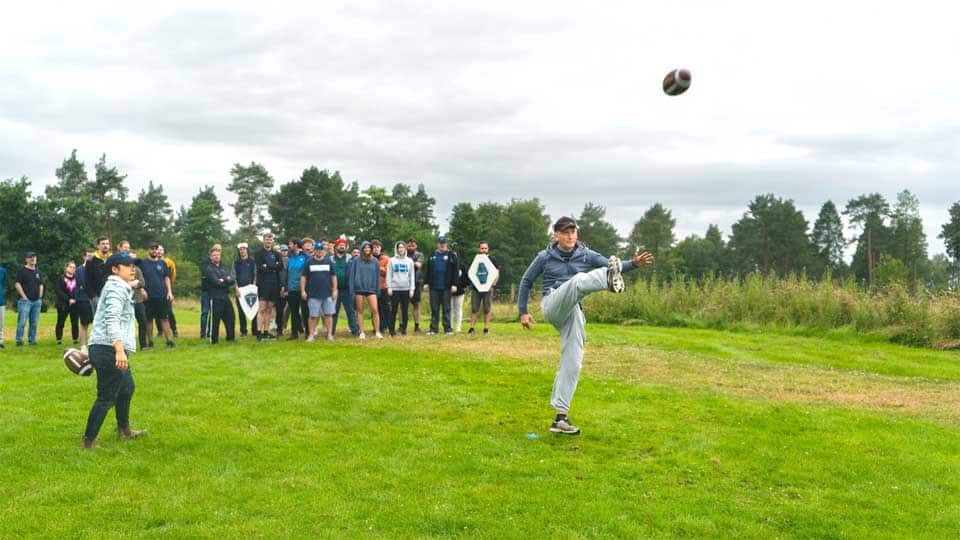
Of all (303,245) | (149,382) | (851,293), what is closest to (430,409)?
(149,382)

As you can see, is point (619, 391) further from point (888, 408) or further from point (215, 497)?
point (215, 497)

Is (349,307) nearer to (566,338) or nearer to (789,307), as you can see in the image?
(566,338)

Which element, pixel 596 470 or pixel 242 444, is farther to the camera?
pixel 242 444

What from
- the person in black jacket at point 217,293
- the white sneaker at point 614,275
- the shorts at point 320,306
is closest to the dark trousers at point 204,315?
the person in black jacket at point 217,293

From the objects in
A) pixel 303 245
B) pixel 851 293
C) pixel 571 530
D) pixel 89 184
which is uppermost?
pixel 89 184

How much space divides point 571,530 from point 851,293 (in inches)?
710

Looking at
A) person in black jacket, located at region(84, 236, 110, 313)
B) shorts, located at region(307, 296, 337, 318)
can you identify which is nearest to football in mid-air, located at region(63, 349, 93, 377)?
person in black jacket, located at region(84, 236, 110, 313)

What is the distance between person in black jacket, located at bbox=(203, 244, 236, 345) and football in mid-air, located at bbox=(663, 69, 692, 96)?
10435 millimetres

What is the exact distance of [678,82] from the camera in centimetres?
1008

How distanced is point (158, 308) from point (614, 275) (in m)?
11.8

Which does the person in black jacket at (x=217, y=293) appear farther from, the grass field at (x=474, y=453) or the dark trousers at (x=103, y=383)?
the dark trousers at (x=103, y=383)

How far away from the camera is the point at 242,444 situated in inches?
318

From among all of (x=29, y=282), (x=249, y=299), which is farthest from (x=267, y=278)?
(x=29, y=282)

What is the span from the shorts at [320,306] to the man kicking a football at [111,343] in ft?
27.2
